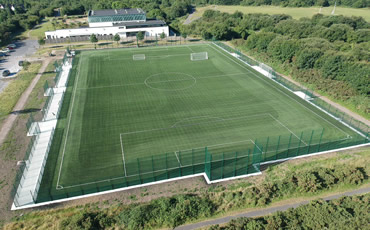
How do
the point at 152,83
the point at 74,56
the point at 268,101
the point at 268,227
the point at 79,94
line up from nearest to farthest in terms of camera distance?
the point at 268,227 < the point at 268,101 < the point at 79,94 < the point at 152,83 < the point at 74,56

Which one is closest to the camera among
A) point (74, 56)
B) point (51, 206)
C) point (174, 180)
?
point (51, 206)

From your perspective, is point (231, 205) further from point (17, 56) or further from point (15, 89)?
point (17, 56)

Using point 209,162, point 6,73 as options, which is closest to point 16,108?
point 6,73

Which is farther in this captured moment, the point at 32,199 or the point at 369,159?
the point at 369,159

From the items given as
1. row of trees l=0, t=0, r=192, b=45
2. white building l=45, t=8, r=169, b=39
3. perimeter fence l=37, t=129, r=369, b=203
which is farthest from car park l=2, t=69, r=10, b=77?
perimeter fence l=37, t=129, r=369, b=203

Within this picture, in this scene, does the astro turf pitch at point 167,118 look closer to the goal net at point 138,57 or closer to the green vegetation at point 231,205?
the green vegetation at point 231,205

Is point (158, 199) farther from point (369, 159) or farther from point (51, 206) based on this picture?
point (369, 159)

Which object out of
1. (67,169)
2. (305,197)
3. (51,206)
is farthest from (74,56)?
(305,197)
